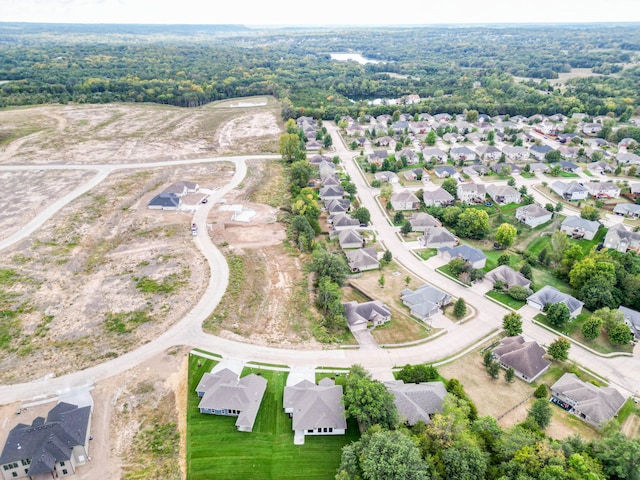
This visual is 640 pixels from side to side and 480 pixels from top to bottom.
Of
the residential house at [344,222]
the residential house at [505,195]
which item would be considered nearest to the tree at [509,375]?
the residential house at [344,222]

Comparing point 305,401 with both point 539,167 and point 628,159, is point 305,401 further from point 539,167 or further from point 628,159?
point 628,159

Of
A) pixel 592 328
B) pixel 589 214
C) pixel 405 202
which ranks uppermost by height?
pixel 589 214

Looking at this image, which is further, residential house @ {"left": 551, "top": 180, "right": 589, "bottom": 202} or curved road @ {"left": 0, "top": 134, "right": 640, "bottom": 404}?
residential house @ {"left": 551, "top": 180, "right": 589, "bottom": 202}

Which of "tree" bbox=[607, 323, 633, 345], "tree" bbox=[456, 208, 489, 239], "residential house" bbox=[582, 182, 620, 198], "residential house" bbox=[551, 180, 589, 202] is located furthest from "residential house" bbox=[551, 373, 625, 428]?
"residential house" bbox=[582, 182, 620, 198]

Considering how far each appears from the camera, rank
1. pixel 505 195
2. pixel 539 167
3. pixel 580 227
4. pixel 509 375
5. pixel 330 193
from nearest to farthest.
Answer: pixel 509 375
pixel 580 227
pixel 505 195
pixel 330 193
pixel 539 167

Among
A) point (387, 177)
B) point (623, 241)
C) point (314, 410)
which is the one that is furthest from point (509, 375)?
point (387, 177)

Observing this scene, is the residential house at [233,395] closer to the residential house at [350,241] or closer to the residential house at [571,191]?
the residential house at [350,241]

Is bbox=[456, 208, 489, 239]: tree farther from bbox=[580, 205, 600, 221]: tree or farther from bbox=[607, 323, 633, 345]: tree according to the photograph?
bbox=[607, 323, 633, 345]: tree
